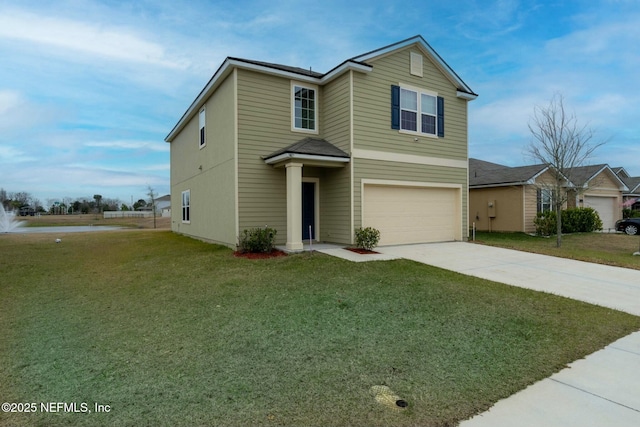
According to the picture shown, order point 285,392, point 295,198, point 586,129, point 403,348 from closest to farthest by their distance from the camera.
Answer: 1. point 285,392
2. point 403,348
3. point 295,198
4. point 586,129

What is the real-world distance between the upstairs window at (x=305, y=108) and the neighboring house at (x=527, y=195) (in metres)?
12.0

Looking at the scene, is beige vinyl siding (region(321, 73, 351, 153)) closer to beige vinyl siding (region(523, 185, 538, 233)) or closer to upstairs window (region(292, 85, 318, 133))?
upstairs window (region(292, 85, 318, 133))

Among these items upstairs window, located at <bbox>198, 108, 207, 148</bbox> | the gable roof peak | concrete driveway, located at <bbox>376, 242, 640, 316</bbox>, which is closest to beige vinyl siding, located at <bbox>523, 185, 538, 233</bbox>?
the gable roof peak

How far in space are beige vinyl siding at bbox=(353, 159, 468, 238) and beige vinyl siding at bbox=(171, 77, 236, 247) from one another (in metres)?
4.19

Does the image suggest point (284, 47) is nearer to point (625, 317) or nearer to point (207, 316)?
point (207, 316)

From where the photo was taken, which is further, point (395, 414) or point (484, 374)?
point (484, 374)

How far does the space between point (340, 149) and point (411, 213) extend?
152 inches

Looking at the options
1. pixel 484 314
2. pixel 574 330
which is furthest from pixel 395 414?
pixel 574 330

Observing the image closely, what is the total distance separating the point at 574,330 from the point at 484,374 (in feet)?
7.25

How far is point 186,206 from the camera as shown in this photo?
62.0 ft

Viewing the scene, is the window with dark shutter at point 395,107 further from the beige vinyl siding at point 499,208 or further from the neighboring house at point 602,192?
the neighboring house at point 602,192

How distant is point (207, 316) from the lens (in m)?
5.27

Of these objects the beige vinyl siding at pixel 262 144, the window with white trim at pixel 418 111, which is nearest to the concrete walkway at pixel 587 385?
the beige vinyl siding at pixel 262 144

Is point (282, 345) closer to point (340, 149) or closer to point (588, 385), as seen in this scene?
point (588, 385)
